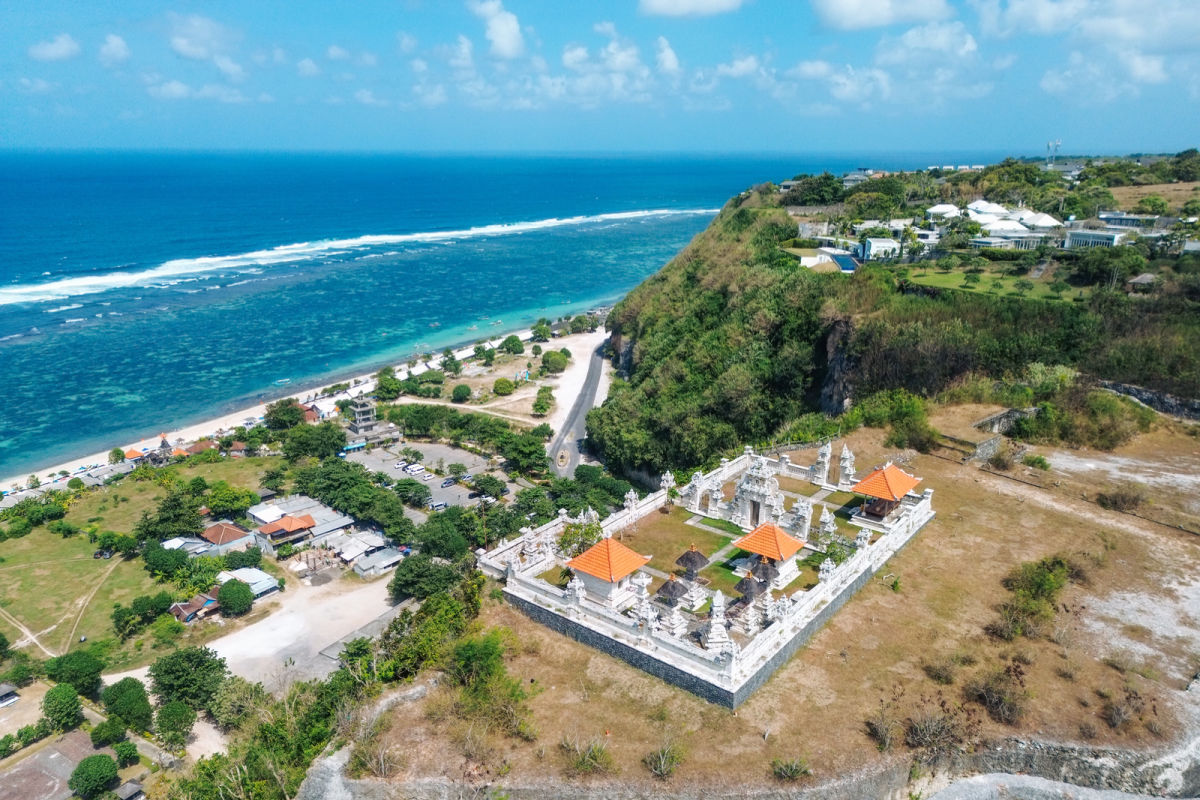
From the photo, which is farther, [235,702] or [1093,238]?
[1093,238]

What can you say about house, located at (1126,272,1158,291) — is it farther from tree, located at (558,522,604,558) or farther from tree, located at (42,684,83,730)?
tree, located at (42,684,83,730)

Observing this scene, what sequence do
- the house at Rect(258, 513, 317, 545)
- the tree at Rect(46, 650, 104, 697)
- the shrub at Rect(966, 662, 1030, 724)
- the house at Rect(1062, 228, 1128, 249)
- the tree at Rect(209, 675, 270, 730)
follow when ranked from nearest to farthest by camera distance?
the shrub at Rect(966, 662, 1030, 724) < the tree at Rect(209, 675, 270, 730) < the tree at Rect(46, 650, 104, 697) < the house at Rect(258, 513, 317, 545) < the house at Rect(1062, 228, 1128, 249)

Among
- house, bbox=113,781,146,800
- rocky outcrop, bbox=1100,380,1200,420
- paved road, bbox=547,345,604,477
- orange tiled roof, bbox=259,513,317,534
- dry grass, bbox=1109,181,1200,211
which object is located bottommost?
paved road, bbox=547,345,604,477

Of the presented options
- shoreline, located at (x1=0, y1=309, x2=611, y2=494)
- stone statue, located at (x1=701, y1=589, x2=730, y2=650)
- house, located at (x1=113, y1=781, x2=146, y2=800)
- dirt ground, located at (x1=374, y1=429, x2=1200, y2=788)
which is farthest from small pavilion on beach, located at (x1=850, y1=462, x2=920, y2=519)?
shoreline, located at (x1=0, y1=309, x2=611, y2=494)

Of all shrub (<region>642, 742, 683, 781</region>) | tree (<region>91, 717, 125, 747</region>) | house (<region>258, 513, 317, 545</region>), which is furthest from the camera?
house (<region>258, 513, 317, 545</region>)

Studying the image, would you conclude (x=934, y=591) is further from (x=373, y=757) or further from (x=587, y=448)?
(x=587, y=448)

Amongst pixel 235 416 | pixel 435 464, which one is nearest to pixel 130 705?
pixel 435 464

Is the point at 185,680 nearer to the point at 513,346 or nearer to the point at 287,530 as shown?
the point at 287,530
